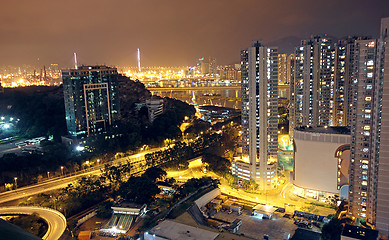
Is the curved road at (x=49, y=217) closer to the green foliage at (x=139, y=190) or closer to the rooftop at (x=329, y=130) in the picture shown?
the green foliage at (x=139, y=190)

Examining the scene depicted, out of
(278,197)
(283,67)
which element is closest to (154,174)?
(278,197)

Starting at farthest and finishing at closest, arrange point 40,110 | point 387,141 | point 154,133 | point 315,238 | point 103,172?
point 40,110 < point 154,133 < point 103,172 < point 315,238 < point 387,141

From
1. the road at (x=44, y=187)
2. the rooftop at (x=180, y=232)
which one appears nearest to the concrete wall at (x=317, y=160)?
the rooftop at (x=180, y=232)

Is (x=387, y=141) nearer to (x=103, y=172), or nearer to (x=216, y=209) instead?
(x=216, y=209)

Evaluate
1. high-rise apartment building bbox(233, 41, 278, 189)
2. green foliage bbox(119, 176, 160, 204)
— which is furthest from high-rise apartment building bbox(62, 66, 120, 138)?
high-rise apartment building bbox(233, 41, 278, 189)

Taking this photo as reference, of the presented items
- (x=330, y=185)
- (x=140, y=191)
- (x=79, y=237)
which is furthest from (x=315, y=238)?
(x=79, y=237)

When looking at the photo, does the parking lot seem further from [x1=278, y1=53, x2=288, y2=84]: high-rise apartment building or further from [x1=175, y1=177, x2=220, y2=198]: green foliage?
[x1=278, y1=53, x2=288, y2=84]: high-rise apartment building
